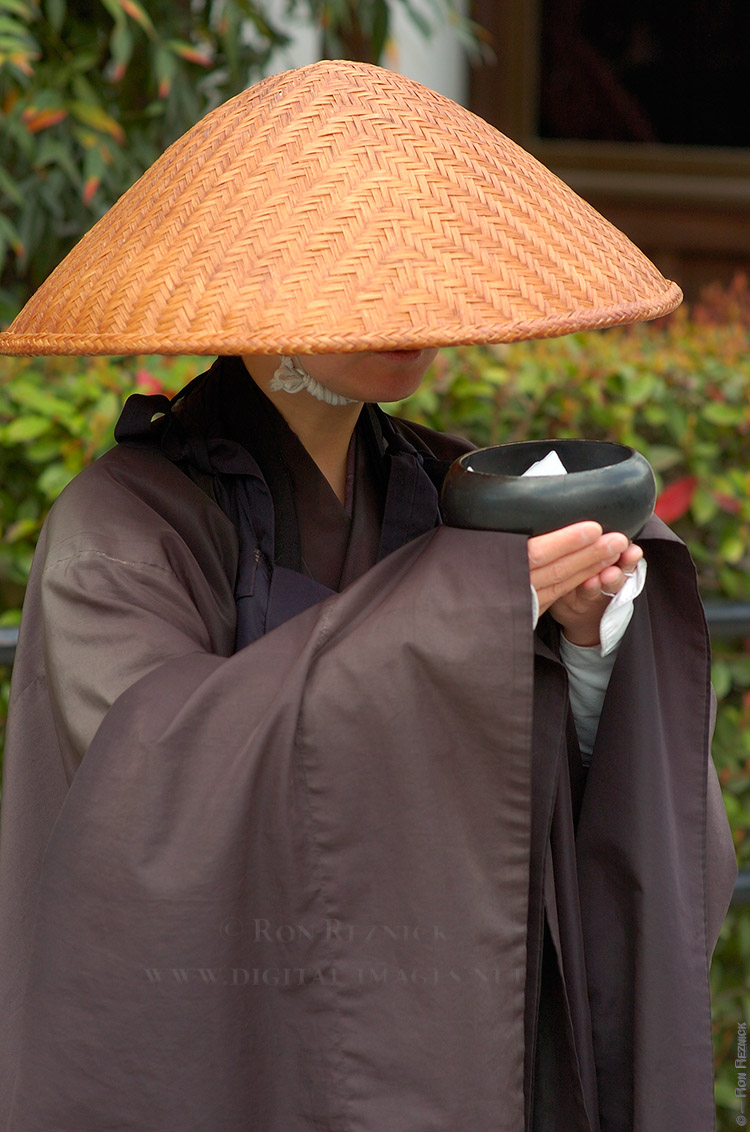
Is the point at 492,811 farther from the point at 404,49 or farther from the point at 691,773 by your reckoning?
the point at 404,49

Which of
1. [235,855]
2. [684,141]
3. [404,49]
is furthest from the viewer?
[684,141]

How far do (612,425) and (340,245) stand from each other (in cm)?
150

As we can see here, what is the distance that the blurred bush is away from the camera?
2.33 metres

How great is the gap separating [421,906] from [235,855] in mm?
182

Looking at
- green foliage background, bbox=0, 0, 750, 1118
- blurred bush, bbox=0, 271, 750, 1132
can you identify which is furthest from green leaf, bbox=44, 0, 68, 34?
blurred bush, bbox=0, 271, 750, 1132

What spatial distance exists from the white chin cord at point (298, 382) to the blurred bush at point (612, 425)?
0.96m

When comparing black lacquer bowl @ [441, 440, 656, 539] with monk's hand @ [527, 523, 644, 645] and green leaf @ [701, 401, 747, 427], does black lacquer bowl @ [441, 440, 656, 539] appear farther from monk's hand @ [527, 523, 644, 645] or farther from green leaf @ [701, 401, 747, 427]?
green leaf @ [701, 401, 747, 427]

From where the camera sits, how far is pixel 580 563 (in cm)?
122

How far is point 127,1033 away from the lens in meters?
1.11

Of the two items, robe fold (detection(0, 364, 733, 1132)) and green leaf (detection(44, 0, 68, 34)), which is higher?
green leaf (detection(44, 0, 68, 34))

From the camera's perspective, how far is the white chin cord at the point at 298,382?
140cm

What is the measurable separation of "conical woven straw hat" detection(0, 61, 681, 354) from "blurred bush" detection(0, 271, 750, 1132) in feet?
3.43

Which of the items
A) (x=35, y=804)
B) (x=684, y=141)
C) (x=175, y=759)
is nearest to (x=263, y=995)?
(x=175, y=759)

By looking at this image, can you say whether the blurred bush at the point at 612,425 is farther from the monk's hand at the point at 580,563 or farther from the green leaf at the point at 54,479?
the monk's hand at the point at 580,563
